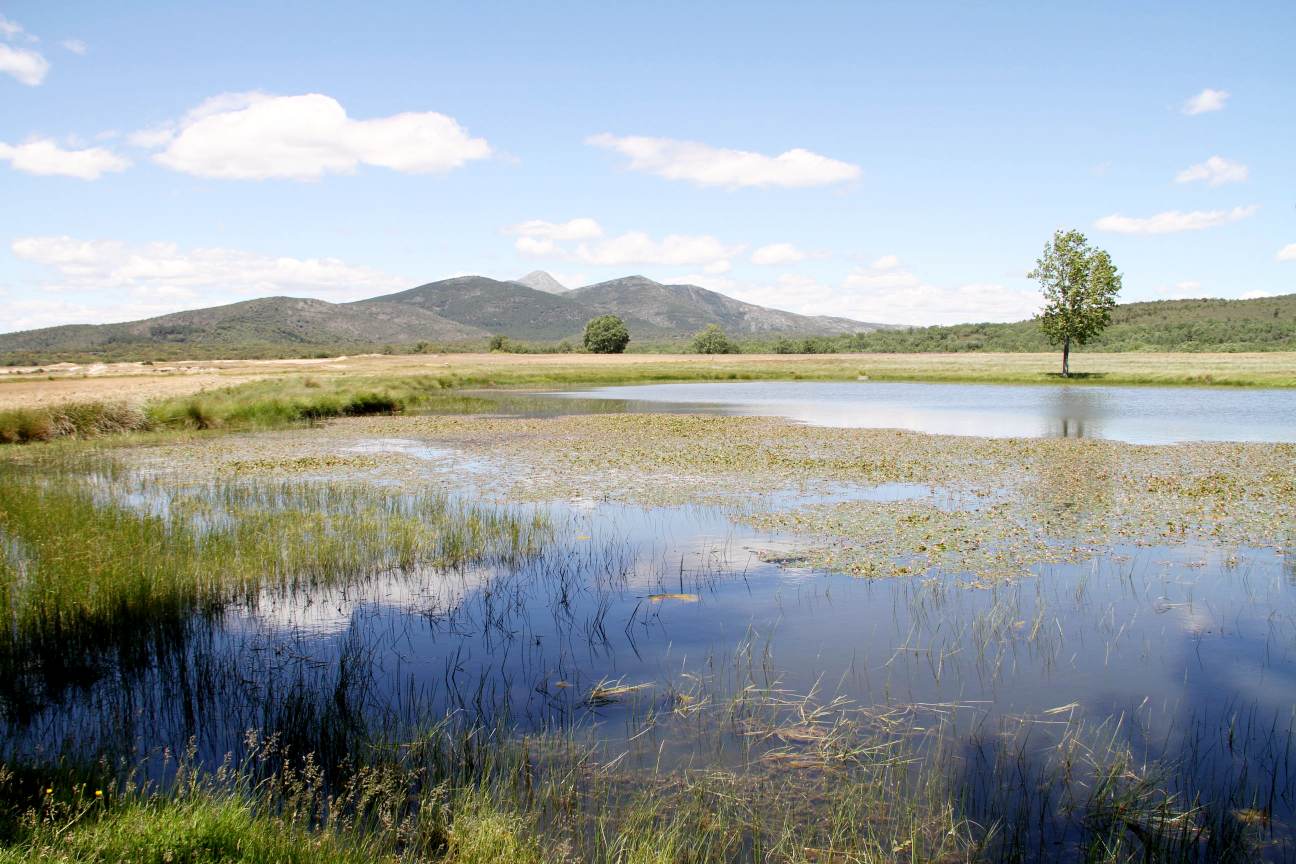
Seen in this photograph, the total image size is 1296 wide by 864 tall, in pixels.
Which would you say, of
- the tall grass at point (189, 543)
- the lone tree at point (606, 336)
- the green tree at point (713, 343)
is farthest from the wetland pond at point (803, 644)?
the green tree at point (713, 343)

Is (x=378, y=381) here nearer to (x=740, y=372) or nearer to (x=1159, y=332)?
(x=740, y=372)

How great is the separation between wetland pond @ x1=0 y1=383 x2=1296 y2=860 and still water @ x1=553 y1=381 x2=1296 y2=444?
11407 mm

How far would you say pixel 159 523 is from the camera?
11844 millimetres

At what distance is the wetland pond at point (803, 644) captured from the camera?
5992 millimetres

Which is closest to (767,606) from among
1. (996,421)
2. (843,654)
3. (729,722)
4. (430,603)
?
(843,654)

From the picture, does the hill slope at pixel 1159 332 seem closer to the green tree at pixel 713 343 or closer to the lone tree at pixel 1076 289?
the green tree at pixel 713 343

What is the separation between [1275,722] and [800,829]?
14.1ft

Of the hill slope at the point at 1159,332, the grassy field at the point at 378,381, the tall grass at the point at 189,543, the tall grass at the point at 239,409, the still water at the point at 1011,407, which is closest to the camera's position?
the tall grass at the point at 189,543

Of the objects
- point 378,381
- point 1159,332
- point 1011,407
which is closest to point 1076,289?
point 1011,407

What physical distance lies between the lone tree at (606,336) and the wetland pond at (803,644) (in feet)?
396

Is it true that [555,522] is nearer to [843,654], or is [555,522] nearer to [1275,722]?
[843,654]

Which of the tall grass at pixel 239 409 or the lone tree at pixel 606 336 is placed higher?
the lone tree at pixel 606 336

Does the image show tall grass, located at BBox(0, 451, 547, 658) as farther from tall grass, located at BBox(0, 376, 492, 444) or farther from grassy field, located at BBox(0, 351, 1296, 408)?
grassy field, located at BBox(0, 351, 1296, 408)

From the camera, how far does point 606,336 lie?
138500 millimetres
